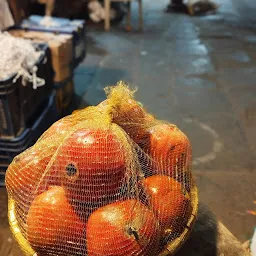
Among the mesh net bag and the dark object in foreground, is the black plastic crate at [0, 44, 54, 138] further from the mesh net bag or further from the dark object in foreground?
the dark object in foreground

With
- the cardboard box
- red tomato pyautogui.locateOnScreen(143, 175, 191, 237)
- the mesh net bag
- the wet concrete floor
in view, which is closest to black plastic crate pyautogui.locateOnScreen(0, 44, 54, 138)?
the cardboard box

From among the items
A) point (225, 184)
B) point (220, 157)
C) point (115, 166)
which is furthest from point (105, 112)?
point (220, 157)

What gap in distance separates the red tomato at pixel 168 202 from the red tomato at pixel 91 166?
0.43 feet

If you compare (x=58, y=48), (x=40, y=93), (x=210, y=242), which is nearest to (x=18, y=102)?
(x=40, y=93)

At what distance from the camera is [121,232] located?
99cm

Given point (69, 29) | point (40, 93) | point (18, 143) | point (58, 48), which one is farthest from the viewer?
point (69, 29)

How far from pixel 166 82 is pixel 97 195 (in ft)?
10.9

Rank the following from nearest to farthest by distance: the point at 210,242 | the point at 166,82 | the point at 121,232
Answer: the point at 121,232 → the point at 210,242 → the point at 166,82

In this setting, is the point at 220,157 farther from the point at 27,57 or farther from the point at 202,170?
the point at 27,57

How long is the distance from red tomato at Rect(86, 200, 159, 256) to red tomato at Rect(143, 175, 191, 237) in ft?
0.26

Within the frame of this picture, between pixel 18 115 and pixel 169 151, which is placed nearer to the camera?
pixel 169 151

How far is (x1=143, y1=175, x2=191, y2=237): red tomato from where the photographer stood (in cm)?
110

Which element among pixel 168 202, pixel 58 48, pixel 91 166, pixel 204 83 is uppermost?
pixel 91 166

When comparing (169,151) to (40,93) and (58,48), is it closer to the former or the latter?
(40,93)
